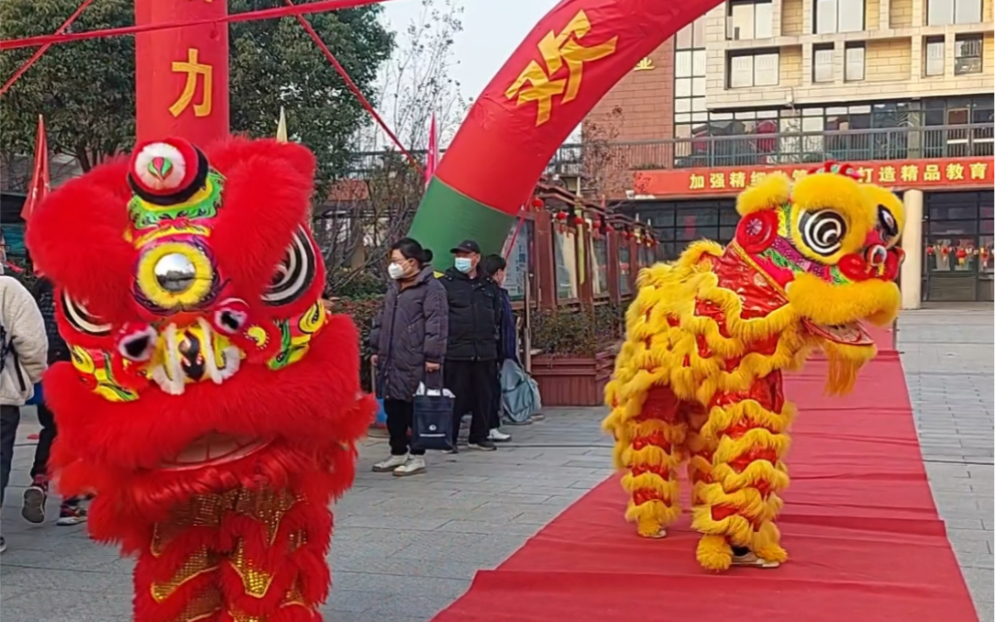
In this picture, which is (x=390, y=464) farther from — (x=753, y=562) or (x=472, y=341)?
(x=753, y=562)

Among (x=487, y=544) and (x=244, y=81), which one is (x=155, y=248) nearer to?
(x=487, y=544)

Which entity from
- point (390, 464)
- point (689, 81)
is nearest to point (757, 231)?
point (390, 464)

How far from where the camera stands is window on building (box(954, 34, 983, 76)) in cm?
2872

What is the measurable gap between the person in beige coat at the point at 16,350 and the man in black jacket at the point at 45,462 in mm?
485

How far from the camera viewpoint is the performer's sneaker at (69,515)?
532 centimetres

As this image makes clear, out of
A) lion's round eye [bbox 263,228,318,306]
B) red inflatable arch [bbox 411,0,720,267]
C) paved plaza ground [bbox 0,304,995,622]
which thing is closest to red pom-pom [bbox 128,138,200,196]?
lion's round eye [bbox 263,228,318,306]

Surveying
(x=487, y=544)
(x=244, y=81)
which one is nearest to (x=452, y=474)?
(x=487, y=544)

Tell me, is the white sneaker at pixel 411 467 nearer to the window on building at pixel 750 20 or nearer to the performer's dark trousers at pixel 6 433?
the performer's dark trousers at pixel 6 433

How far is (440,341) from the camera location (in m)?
6.41

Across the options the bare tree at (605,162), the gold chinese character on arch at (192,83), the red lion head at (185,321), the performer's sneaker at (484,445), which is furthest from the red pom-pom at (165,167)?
the bare tree at (605,162)

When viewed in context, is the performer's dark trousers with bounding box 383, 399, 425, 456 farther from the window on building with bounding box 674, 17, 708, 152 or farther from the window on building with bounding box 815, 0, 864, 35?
the window on building with bounding box 815, 0, 864, 35

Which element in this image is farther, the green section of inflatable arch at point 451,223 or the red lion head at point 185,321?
the green section of inflatable arch at point 451,223

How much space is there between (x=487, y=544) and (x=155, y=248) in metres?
2.76

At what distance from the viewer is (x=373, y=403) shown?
304 cm
